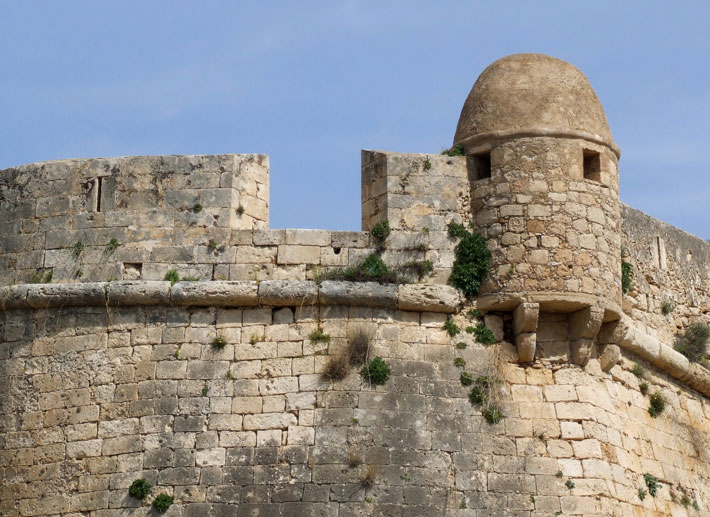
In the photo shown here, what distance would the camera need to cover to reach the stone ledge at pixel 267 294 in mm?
15391

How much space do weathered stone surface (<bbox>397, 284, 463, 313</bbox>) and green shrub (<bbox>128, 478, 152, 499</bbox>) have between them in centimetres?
302

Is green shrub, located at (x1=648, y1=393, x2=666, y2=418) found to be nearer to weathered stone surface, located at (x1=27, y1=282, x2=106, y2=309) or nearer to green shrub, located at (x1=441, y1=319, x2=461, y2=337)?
green shrub, located at (x1=441, y1=319, x2=461, y2=337)

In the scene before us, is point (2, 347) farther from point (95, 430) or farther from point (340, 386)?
point (340, 386)

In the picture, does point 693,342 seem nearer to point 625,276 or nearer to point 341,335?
point 625,276

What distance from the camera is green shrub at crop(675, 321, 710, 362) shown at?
18.4 meters

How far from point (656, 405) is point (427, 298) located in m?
3.31

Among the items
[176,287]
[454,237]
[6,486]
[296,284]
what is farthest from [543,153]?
[6,486]

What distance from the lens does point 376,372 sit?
15.1 m

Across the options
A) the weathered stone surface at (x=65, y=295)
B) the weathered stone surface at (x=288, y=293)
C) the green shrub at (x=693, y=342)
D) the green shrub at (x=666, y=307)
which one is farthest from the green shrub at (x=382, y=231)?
the green shrub at (x=693, y=342)

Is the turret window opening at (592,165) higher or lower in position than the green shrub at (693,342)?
higher

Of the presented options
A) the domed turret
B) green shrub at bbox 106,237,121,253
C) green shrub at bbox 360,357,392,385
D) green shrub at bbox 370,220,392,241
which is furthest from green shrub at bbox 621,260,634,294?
green shrub at bbox 106,237,121,253

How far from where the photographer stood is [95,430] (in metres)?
15.2

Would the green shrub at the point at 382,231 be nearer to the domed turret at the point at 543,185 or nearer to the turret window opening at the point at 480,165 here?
the domed turret at the point at 543,185

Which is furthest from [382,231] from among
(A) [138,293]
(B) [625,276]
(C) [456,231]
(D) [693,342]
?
(D) [693,342]
